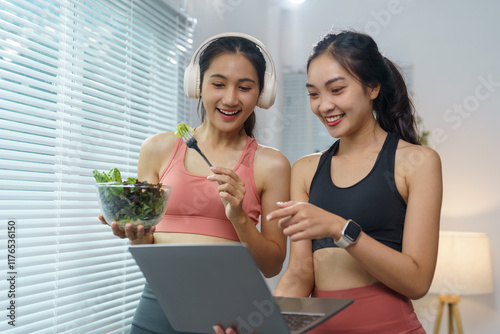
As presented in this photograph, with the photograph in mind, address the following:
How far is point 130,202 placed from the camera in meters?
1.17

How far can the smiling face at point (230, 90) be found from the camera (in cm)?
149

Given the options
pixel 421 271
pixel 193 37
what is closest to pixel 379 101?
pixel 421 271

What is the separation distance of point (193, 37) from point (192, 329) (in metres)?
2.30

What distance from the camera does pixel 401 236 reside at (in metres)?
1.24

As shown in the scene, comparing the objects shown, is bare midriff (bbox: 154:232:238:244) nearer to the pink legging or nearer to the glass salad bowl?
the glass salad bowl

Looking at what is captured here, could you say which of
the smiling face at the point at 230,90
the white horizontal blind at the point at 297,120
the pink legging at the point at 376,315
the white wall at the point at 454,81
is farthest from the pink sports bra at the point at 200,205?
the white horizontal blind at the point at 297,120

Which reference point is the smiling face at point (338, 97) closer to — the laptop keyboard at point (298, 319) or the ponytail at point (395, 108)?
the ponytail at point (395, 108)

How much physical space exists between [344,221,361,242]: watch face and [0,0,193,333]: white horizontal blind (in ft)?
3.60

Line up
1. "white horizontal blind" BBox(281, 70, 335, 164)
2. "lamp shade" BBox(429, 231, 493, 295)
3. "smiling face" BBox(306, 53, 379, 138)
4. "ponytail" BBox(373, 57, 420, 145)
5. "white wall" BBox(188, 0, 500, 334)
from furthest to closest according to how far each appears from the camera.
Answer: "white horizontal blind" BBox(281, 70, 335, 164) → "white wall" BBox(188, 0, 500, 334) → "lamp shade" BBox(429, 231, 493, 295) → "ponytail" BBox(373, 57, 420, 145) → "smiling face" BBox(306, 53, 379, 138)

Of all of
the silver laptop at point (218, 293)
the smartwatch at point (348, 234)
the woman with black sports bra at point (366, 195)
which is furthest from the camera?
the woman with black sports bra at point (366, 195)

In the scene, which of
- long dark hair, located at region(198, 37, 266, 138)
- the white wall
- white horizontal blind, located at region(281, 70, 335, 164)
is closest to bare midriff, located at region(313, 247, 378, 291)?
long dark hair, located at region(198, 37, 266, 138)

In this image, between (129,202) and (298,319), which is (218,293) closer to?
(298,319)

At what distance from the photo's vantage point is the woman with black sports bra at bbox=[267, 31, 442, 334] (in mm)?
1162

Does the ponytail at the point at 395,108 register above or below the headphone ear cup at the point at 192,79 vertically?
below
